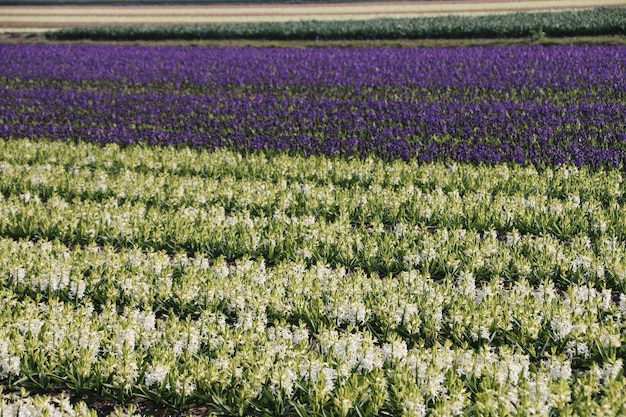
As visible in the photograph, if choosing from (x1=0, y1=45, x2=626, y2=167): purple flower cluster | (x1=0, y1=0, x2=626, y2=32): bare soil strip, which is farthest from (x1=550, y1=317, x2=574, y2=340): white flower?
(x1=0, y1=0, x2=626, y2=32): bare soil strip

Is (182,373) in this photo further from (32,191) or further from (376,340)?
(32,191)

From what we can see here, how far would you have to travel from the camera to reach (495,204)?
31.8 feet

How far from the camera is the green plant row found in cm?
2778

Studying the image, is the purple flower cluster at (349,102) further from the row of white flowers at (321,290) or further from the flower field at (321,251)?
the row of white flowers at (321,290)

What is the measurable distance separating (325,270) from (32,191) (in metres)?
6.54

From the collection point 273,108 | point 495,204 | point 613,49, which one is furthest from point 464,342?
point 613,49

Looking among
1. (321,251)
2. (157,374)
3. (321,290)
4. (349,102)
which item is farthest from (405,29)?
(157,374)

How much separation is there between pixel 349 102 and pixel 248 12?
99.7ft

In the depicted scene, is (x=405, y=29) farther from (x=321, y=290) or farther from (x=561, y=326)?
(x=561, y=326)

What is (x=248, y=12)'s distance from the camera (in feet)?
149

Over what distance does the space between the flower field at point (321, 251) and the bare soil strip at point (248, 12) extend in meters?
23.5

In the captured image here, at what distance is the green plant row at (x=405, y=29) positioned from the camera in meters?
27.8

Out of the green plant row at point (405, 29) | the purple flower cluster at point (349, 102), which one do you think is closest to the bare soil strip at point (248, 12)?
the green plant row at point (405, 29)

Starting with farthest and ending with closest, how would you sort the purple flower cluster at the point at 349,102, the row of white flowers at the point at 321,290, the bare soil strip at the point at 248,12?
the bare soil strip at the point at 248,12 < the purple flower cluster at the point at 349,102 < the row of white flowers at the point at 321,290
